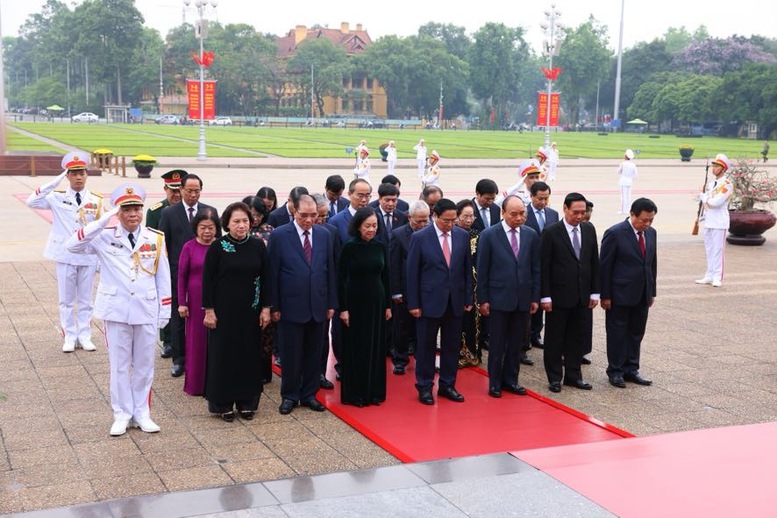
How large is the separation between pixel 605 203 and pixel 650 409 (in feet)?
59.7

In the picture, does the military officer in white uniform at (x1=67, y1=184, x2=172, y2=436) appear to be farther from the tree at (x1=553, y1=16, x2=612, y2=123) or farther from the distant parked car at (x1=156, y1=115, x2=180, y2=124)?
the tree at (x1=553, y1=16, x2=612, y2=123)

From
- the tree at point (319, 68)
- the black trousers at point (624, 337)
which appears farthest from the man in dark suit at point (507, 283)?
the tree at point (319, 68)

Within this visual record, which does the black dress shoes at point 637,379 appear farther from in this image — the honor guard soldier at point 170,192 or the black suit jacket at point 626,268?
the honor guard soldier at point 170,192

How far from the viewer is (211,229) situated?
7055 mm

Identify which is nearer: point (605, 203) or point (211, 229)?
point (211, 229)

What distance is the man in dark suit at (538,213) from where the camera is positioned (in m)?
8.78

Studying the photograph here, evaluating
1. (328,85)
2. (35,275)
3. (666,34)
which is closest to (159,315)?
(35,275)

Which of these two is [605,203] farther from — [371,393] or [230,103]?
[230,103]

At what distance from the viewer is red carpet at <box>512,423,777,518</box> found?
528 centimetres

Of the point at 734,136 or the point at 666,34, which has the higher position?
the point at 666,34

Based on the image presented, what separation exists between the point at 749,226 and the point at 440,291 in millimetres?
11746

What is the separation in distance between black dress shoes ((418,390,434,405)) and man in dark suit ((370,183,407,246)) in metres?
1.63

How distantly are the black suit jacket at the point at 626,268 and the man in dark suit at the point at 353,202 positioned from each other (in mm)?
2214

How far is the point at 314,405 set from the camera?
712 cm
